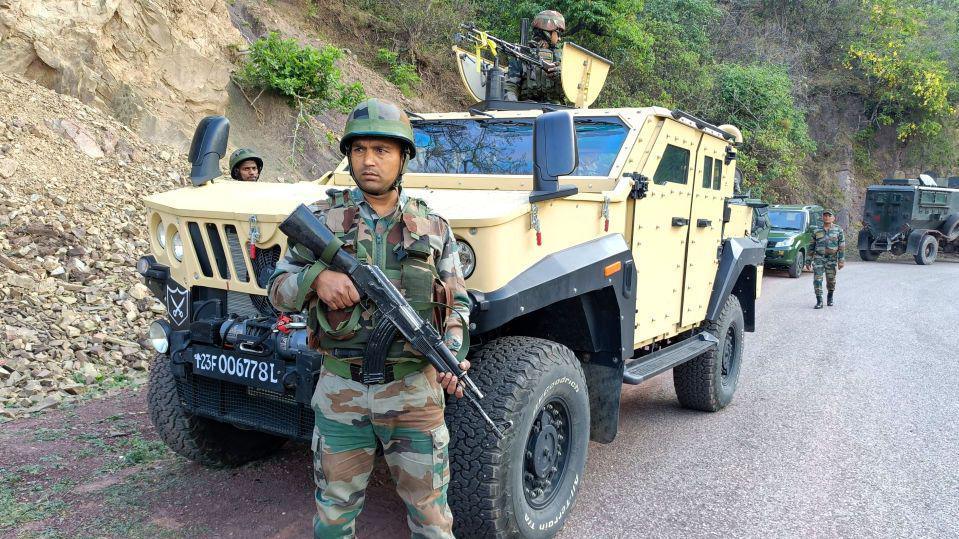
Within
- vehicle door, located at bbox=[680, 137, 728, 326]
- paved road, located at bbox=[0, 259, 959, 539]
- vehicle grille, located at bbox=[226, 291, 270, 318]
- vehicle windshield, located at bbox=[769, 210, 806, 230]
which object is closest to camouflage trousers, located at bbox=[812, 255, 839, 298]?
paved road, located at bbox=[0, 259, 959, 539]

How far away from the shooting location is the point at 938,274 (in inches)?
620

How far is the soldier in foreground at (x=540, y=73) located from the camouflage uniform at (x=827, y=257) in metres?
6.27

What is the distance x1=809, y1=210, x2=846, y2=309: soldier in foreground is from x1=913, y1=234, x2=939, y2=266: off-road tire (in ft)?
27.9

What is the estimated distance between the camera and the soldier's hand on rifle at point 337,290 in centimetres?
221

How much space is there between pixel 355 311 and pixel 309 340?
8.6 inches

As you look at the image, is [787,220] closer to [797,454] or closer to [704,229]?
[704,229]

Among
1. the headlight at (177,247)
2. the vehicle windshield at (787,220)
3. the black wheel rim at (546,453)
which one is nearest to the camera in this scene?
the black wheel rim at (546,453)

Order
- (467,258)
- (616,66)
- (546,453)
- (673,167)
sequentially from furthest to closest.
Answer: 1. (616,66)
2. (673,167)
3. (546,453)
4. (467,258)

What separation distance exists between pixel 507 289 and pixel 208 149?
196 centimetres

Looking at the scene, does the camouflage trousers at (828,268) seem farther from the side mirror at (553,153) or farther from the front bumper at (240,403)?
the front bumper at (240,403)

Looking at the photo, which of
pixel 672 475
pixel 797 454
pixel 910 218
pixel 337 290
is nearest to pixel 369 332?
pixel 337 290

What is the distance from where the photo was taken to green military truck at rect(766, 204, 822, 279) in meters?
14.6

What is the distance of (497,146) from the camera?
13.8 feet

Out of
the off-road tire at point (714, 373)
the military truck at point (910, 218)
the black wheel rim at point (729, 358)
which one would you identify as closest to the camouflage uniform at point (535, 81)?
the off-road tire at point (714, 373)
